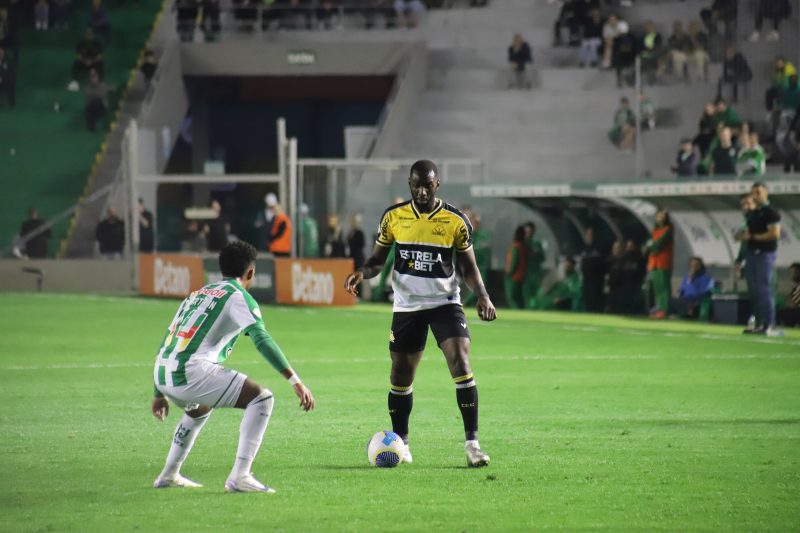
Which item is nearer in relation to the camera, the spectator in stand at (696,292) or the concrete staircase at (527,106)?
the spectator in stand at (696,292)

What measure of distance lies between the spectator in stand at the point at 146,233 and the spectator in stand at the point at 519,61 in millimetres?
11307

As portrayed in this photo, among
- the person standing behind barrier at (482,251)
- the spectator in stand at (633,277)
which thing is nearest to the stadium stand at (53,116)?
the person standing behind barrier at (482,251)

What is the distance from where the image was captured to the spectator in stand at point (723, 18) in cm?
3566

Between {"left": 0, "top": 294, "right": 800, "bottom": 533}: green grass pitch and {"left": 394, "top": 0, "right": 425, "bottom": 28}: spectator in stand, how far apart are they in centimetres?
2249

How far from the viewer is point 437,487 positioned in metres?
9.24

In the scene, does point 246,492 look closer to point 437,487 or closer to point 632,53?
point 437,487

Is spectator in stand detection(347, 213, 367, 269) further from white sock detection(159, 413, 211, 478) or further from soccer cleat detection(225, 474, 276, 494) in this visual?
soccer cleat detection(225, 474, 276, 494)

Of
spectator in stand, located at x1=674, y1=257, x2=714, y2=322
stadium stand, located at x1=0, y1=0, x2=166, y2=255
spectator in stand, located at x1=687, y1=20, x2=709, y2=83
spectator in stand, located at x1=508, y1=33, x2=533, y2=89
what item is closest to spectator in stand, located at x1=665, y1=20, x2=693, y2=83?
spectator in stand, located at x1=687, y1=20, x2=709, y2=83

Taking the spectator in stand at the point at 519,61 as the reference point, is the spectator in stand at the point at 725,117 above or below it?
below

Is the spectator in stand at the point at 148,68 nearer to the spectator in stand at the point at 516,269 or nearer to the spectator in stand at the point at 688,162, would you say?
the spectator in stand at the point at 516,269

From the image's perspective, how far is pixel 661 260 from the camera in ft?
81.5

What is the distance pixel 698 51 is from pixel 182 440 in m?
29.2

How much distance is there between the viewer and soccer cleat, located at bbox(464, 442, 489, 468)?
9.96 meters

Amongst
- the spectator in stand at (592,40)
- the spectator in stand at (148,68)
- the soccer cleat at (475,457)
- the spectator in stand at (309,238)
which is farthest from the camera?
the spectator in stand at (148,68)
